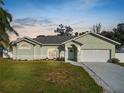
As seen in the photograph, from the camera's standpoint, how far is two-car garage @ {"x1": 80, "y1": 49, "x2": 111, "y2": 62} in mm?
41406

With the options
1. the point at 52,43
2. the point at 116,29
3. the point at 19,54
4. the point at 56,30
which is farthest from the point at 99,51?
the point at 56,30

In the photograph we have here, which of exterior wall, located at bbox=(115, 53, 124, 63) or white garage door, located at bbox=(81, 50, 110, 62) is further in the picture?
exterior wall, located at bbox=(115, 53, 124, 63)

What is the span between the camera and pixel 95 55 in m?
41.8

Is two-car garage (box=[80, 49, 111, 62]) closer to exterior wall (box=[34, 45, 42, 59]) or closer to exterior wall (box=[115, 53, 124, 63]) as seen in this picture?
exterior wall (box=[115, 53, 124, 63])

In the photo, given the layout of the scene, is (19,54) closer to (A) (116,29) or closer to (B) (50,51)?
(B) (50,51)

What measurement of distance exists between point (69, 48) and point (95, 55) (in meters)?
4.44

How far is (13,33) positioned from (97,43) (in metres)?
12.5

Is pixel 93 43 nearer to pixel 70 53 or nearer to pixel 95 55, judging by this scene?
pixel 95 55

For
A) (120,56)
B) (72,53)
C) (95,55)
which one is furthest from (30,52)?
(120,56)

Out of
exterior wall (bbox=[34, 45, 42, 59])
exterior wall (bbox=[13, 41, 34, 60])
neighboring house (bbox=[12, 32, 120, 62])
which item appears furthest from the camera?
exterior wall (bbox=[34, 45, 42, 59])

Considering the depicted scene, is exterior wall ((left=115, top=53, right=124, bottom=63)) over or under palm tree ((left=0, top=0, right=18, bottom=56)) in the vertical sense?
under

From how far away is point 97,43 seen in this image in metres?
41.7

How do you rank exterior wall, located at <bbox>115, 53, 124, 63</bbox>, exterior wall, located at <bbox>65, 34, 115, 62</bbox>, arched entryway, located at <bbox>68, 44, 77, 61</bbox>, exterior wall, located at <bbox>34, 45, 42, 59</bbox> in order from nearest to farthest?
exterior wall, located at <bbox>65, 34, 115, 62</bbox> < exterior wall, located at <bbox>115, 53, 124, 63</bbox> < arched entryway, located at <bbox>68, 44, 77, 61</bbox> < exterior wall, located at <bbox>34, 45, 42, 59</bbox>

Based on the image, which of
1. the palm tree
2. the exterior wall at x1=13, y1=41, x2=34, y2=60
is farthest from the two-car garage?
the palm tree
